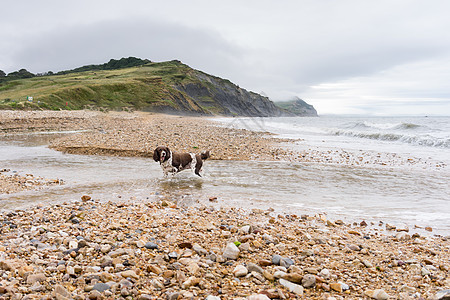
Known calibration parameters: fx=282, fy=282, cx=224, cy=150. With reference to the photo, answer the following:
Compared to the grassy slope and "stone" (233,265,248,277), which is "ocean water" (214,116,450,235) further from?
the grassy slope

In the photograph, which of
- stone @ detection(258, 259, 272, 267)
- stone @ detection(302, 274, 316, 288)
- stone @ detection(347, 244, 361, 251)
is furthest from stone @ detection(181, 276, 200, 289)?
stone @ detection(347, 244, 361, 251)

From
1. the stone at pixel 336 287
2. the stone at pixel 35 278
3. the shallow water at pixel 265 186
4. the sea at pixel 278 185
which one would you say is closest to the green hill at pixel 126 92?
the sea at pixel 278 185

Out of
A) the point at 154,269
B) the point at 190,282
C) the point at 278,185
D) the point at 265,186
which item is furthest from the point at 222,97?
the point at 190,282

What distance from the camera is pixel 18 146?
17.9 meters

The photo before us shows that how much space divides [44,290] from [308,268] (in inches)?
135

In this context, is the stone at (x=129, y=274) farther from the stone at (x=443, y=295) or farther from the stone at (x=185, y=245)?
the stone at (x=443, y=295)

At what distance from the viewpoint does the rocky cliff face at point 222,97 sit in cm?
11644

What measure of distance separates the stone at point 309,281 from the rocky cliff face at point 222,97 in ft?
344

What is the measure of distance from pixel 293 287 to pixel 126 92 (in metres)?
75.7

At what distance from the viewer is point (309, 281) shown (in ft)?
12.1

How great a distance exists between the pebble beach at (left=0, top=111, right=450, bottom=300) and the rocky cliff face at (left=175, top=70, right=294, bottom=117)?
4019 inches

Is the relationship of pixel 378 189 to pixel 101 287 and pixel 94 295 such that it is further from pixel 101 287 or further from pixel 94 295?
pixel 94 295

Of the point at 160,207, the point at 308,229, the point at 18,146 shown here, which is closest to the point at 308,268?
the point at 308,229

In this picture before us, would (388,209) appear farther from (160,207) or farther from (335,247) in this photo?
(160,207)
